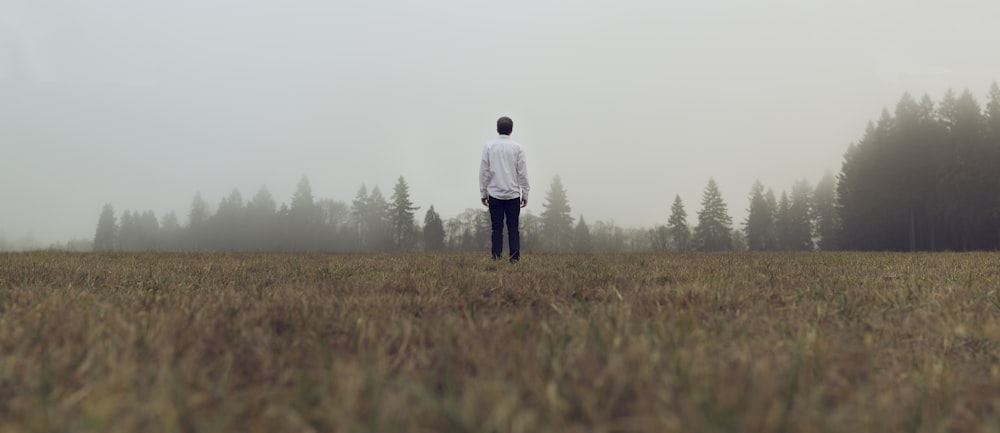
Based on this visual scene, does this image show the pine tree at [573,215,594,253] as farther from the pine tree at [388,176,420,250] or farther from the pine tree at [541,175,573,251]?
the pine tree at [388,176,420,250]

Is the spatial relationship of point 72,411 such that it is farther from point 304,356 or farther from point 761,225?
point 761,225

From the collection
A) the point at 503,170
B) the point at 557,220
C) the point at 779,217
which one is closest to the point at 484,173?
the point at 503,170

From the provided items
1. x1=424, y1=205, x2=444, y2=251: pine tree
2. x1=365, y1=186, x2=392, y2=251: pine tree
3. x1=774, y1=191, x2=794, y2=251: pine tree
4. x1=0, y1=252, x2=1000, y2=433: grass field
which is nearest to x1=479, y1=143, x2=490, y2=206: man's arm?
x1=0, y1=252, x2=1000, y2=433: grass field

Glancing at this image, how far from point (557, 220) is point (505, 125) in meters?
66.9

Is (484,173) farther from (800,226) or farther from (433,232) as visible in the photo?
(800,226)

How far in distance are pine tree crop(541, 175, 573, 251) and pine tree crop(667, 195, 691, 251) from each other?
14.5m

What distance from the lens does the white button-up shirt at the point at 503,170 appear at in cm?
895

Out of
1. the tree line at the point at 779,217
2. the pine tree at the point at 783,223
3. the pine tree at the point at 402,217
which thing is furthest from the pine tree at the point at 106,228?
the pine tree at the point at 783,223

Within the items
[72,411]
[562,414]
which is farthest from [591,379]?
[72,411]

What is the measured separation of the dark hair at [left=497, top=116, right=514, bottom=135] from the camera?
898 cm

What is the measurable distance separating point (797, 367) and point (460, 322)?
4.83ft

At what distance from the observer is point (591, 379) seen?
5.14 ft

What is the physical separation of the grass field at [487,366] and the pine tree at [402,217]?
72.9 meters

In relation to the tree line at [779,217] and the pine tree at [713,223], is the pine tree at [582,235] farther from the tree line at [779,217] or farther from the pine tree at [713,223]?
the pine tree at [713,223]
